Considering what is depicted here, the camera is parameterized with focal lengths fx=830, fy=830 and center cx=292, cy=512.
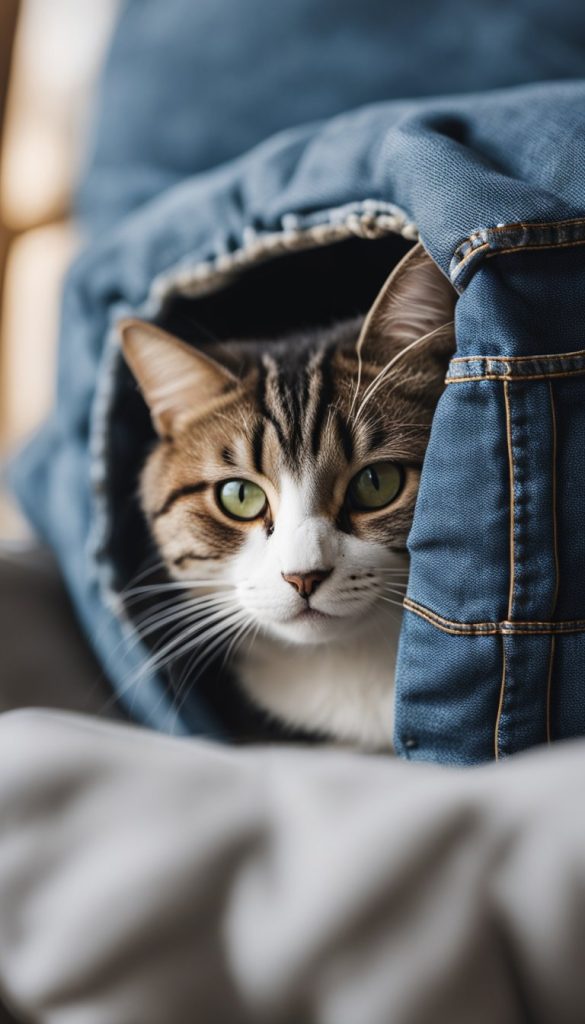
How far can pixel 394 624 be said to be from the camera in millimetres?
750

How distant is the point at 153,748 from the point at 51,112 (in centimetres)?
156

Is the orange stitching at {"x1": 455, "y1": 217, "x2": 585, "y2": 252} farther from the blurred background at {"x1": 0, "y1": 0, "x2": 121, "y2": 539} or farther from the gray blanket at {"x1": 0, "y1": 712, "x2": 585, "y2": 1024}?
the blurred background at {"x1": 0, "y1": 0, "x2": 121, "y2": 539}

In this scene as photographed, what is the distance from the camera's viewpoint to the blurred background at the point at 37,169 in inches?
62.7

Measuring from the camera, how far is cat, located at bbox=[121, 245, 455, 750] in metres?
0.69

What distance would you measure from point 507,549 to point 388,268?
0.95 feet

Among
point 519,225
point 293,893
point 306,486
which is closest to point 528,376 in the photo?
point 519,225

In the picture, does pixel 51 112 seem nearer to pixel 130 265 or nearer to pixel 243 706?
pixel 130 265

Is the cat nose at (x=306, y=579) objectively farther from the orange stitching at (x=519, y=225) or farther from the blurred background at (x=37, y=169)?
the blurred background at (x=37, y=169)

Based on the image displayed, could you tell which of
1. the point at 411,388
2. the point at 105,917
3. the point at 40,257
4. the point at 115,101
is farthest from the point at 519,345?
the point at 40,257

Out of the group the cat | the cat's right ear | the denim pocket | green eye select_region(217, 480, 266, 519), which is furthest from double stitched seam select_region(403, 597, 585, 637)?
the cat's right ear

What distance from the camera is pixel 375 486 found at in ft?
2.29

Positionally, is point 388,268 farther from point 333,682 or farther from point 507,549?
point 333,682

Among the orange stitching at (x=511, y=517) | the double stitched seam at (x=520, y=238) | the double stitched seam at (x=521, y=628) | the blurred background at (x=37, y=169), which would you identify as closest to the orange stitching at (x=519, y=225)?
the double stitched seam at (x=520, y=238)

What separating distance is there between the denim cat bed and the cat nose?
79 millimetres
